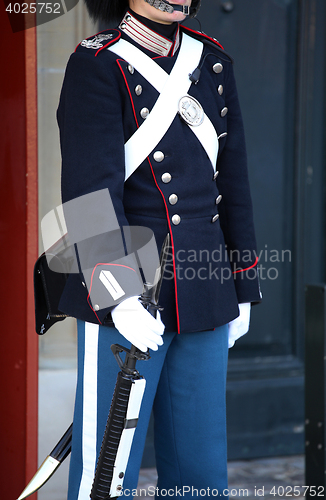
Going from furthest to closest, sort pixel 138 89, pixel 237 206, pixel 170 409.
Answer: pixel 237 206 < pixel 170 409 < pixel 138 89

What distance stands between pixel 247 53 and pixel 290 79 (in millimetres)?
248

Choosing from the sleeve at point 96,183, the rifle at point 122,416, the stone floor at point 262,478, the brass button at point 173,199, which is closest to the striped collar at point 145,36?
the sleeve at point 96,183

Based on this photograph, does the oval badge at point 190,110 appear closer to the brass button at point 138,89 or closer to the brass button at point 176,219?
the brass button at point 138,89

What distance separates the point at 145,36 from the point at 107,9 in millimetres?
255

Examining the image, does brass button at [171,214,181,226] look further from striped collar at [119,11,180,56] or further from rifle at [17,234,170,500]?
striped collar at [119,11,180,56]

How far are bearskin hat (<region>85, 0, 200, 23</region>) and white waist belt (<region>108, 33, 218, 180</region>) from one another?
252mm

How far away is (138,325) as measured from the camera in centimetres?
119

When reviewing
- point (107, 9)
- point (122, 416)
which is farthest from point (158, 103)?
point (122, 416)

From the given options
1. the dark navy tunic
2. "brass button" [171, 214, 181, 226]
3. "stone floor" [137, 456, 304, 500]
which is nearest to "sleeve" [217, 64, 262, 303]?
the dark navy tunic
